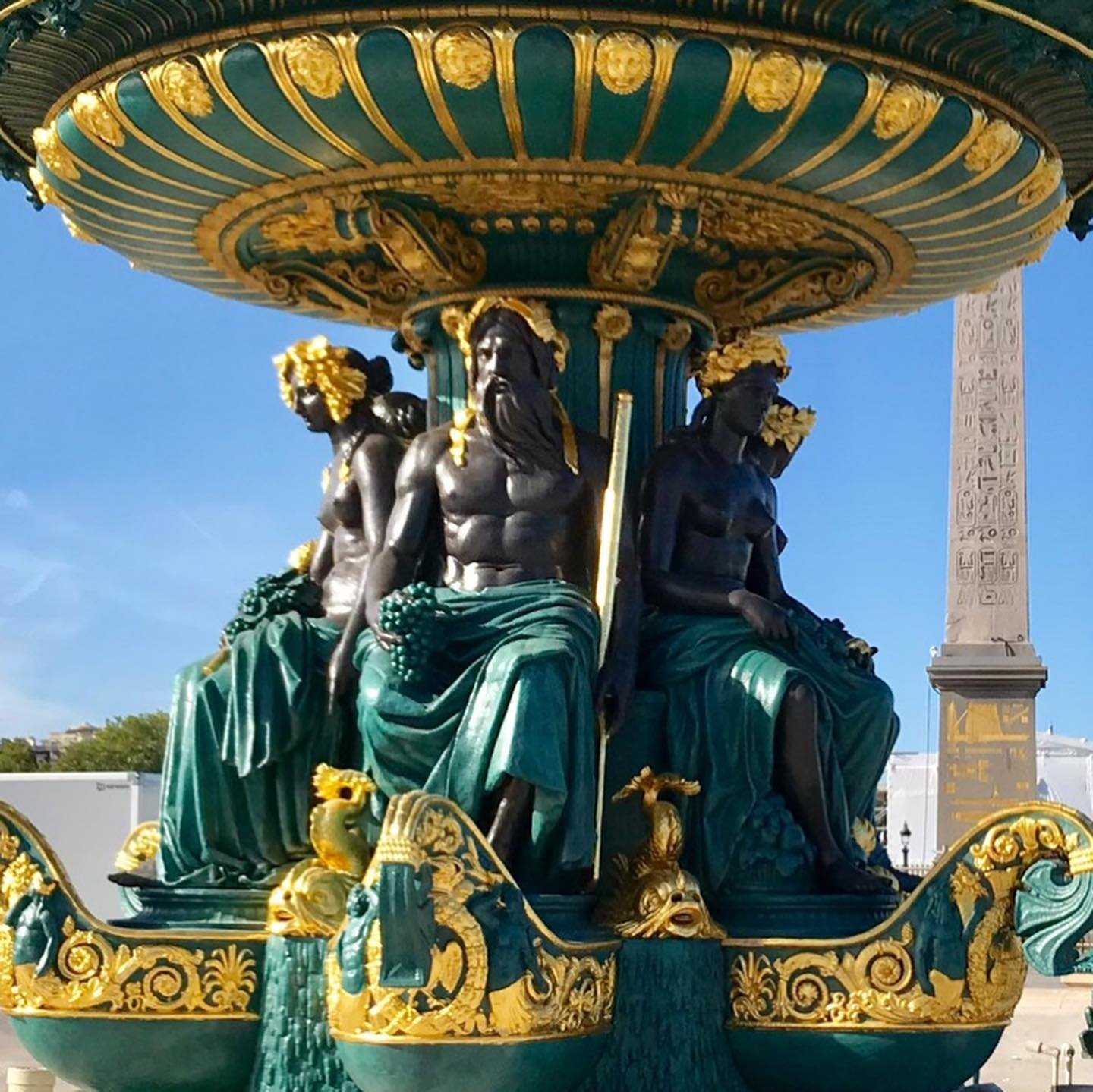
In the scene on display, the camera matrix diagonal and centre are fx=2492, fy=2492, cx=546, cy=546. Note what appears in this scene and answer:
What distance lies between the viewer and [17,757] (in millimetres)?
59312

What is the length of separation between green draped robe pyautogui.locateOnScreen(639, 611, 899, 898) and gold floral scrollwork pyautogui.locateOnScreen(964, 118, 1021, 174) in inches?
74.9

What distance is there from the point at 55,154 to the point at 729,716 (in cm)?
337

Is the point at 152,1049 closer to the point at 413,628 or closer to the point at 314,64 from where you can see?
the point at 413,628

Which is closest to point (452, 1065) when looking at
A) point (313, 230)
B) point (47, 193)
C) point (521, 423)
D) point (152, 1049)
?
point (152, 1049)

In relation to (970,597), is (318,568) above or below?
below

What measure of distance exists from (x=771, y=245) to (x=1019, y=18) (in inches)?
69.4

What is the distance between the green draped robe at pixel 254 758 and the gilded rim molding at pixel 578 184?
1.64m

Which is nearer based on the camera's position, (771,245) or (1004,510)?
(771,245)

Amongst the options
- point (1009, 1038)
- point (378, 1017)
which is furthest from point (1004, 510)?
point (378, 1017)

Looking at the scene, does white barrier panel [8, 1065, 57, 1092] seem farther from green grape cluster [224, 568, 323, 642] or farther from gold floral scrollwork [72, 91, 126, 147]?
gold floral scrollwork [72, 91, 126, 147]

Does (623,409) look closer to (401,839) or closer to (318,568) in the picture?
(318,568)

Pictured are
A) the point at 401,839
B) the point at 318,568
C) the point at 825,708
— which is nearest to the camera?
the point at 401,839

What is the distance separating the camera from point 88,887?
23.4m

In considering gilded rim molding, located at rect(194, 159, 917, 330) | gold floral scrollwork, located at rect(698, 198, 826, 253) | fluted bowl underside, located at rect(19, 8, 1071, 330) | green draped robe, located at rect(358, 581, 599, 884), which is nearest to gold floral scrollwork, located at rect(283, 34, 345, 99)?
fluted bowl underside, located at rect(19, 8, 1071, 330)
